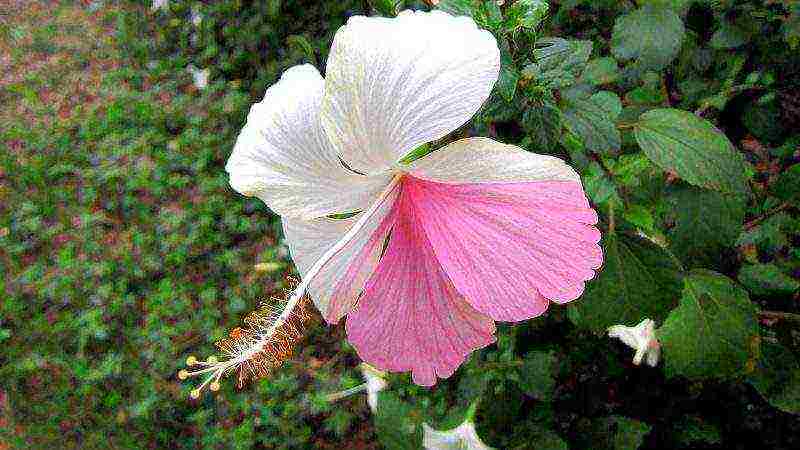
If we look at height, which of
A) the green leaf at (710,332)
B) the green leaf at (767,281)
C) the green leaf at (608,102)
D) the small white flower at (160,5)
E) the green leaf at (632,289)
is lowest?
the green leaf at (767,281)

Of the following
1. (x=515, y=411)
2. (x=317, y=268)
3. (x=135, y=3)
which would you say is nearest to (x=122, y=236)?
(x=135, y=3)

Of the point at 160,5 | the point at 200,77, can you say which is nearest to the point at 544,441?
the point at 200,77

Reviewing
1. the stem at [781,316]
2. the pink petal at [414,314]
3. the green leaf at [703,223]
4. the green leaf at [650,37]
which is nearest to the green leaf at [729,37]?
the green leaf at [650,37]

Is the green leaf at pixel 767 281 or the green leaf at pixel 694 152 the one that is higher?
the green leaf at pixel 694 152

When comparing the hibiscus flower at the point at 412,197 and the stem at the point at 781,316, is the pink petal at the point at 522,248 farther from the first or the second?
the stem at the point at 781,316

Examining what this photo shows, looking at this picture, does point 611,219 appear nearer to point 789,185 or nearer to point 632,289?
point 632,289

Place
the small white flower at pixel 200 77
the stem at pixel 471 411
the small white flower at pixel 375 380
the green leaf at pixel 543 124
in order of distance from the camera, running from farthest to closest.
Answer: the small white flower at pixel 200 77 < the small white flower at pixel 375 380 < the stem at pixel 471 411 < the green leaf at pixel 543 124

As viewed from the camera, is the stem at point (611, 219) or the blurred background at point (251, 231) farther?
the blurred background at point (251, 231)

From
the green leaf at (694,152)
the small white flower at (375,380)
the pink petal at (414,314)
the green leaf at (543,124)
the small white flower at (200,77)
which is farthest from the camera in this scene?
the small white flower at (200,77)
